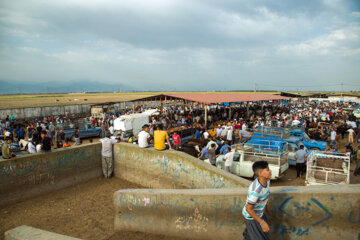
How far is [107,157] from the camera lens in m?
9.20

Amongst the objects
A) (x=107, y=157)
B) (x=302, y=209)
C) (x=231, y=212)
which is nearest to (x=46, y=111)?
(x=107, y=157)

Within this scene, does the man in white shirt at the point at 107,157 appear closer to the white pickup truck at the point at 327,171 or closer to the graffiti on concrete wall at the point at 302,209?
the graffiti on concrete wall at the point at 302,209

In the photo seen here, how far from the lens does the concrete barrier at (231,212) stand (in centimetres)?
327

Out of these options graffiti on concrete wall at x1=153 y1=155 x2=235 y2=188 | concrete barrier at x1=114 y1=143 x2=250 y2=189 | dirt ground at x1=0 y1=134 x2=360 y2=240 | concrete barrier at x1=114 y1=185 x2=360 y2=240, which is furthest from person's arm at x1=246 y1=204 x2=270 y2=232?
graffiti on concrete wall at x1=153 y1=155 x2=235 y2=188

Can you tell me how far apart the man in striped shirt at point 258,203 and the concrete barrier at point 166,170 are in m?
2.05

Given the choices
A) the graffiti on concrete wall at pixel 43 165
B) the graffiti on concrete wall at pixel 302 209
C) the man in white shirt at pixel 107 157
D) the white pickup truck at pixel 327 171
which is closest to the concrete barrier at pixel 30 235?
the graffiti on concrete wall at pixel 302 209

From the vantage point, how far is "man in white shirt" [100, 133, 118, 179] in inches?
360

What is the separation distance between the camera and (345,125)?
64.5ft

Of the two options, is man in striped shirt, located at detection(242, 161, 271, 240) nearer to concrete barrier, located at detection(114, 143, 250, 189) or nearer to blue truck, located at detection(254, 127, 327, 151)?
concrete barrier, located at detection(114, 143, 250, 189)

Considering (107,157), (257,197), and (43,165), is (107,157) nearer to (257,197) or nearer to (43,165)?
(43,165)

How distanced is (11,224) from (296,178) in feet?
35.7

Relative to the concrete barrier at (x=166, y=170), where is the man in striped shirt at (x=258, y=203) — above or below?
above

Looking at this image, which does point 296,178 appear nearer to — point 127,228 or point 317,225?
point 317,225

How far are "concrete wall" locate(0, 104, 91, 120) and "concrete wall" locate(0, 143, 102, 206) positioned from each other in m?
25.9
